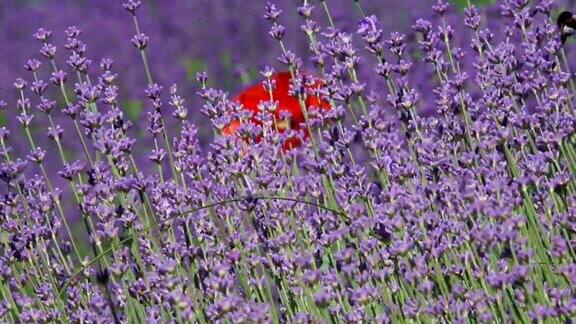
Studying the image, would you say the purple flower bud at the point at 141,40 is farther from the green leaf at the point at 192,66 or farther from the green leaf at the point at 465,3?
the green leaf at the point at 465,3

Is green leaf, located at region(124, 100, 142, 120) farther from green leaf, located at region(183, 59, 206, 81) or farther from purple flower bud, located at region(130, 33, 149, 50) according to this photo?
purple flower bud, located at region(130, 33, 149, 50)

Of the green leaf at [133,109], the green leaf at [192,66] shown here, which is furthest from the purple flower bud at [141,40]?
the green leaf at [192,66]

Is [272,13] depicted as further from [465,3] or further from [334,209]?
[465,3]

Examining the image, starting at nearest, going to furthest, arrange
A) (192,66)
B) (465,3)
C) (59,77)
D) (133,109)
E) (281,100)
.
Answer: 1. (59,77)
2. (281,100)
3. (133,109)
4. (192,66)
5. (465,3)

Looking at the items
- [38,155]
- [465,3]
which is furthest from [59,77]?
[465,3]

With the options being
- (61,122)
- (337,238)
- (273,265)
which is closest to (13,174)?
(273,265)

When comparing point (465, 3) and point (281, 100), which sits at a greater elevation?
point (465, 3)

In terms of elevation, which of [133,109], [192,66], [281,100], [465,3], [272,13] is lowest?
[272,13]

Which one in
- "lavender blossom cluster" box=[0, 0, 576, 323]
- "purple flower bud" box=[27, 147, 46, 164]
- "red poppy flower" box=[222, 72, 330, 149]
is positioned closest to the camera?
"lavender blossom cluster" box=[0, 0, 576, 323]

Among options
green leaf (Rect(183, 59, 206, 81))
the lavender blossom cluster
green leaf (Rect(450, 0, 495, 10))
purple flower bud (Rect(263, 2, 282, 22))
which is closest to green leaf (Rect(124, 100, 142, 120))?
green leaf (Rect(183, 59, 206, 81))

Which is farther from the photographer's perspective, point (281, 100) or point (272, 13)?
point (281, 100)

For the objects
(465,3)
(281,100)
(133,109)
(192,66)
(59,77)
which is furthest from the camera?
(465,3)

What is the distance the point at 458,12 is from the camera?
22.9 feet

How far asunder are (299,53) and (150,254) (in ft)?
9.86
